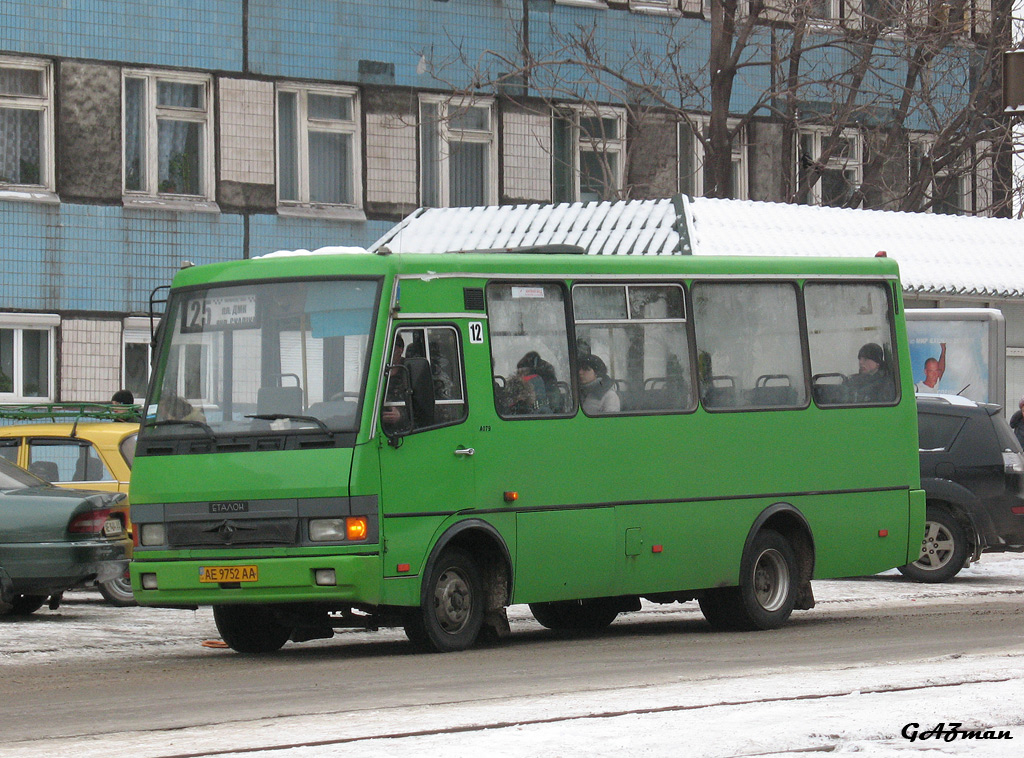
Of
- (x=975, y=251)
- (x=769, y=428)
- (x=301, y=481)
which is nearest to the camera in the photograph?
(x=301, y=481)

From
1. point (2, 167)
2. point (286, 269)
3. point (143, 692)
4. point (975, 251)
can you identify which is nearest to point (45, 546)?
point (286, 269)

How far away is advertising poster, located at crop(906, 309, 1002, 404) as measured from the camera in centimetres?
2578

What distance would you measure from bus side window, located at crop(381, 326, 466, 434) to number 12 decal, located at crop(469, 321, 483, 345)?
142 millimetres

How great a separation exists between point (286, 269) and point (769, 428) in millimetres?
4170

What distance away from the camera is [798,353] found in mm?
16109

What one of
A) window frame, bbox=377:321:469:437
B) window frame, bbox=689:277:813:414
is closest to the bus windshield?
window frame, bbox=377:321:469:437

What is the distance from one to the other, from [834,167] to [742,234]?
1124 centimetres

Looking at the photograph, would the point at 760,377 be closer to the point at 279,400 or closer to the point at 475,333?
the point at 475,333

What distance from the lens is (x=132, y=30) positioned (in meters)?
28.1

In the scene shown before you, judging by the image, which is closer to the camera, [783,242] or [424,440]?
[424,440]

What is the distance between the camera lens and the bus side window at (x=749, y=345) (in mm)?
15516

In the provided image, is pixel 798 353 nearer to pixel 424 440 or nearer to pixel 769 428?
pixel 769 428

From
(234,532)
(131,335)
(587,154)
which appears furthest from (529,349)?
(587,154)

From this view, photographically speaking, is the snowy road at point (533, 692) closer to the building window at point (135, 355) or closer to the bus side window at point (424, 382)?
the bus side window at point (424, 382)
